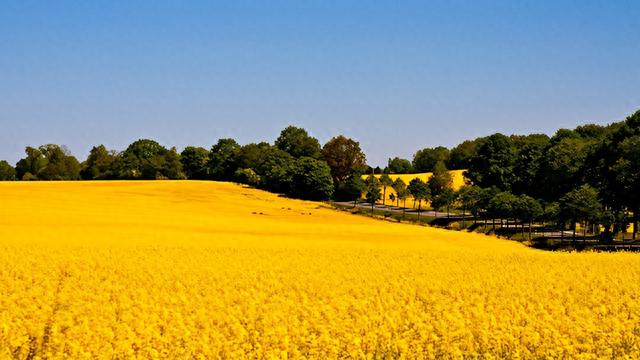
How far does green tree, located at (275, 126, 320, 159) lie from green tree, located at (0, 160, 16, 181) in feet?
224

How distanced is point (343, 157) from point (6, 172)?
8964 cm

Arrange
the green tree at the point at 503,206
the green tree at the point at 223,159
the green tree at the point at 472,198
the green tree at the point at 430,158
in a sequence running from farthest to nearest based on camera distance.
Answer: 1. the green tree at the point at 430,158
2. the green tree at the point at 223,159
3. the green tree at the point at 472,198
4. the green tree at the point at 503,206

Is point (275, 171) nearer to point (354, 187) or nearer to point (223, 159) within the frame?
point (354, 187)

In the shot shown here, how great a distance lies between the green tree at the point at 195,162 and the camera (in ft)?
Result: 528

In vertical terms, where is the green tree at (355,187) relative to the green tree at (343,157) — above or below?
below

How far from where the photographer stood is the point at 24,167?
175375 mm

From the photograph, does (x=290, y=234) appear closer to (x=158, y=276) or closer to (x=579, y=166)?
(x=158, y=276)

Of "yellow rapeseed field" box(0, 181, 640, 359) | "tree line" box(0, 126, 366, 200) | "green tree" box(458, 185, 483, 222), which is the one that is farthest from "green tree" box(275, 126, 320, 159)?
"yellow rapeseed field" box(0, 181, 640, 359)

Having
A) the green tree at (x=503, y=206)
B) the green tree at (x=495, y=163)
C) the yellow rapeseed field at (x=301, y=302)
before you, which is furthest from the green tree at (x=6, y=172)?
the yellow rapeseed field at (x=301, y=302)

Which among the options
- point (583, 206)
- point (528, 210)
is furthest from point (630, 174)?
point (528, 210)

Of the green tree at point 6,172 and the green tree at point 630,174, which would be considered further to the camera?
the green tree at point 6,172

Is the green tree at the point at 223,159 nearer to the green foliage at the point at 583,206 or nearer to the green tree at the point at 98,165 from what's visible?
the green tree at the point at 98,165

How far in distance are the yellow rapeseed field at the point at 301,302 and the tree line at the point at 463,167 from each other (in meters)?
35.4

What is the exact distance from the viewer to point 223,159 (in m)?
150
